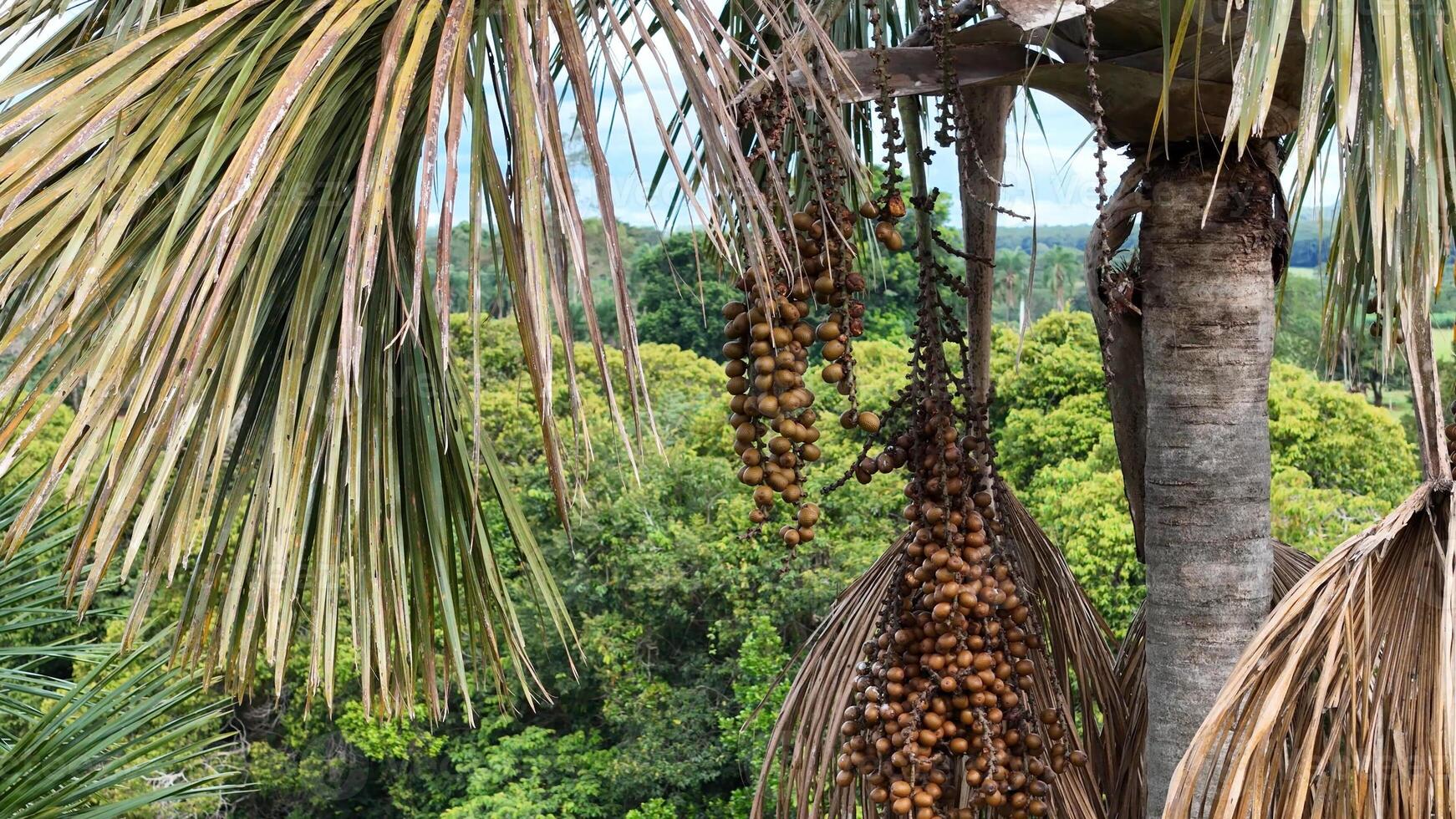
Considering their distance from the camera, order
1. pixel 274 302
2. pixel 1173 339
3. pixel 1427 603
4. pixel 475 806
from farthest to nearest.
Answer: pixel 475 806 → pixel 1173 339 → pixel 274 302 → pixel 1427 603

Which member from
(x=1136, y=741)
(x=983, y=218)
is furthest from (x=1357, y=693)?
(x=983, y=218)

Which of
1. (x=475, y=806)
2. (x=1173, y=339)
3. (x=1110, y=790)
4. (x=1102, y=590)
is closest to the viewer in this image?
(x=1173, y=339)

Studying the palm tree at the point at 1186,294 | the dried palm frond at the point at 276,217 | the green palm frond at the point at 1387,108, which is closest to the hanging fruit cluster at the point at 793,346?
the dried palm frond at the point at 276,217

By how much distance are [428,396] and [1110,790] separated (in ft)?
3.53

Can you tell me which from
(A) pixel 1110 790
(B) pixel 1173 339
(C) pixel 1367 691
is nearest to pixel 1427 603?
(C) pixel 1367 691

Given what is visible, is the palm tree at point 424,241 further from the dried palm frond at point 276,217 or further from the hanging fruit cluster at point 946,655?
the hanging fruit cluster at point 946,655

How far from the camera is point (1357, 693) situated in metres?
0.98

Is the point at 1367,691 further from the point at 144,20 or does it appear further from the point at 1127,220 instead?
the point at 144,20

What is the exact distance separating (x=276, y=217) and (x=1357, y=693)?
953 mm

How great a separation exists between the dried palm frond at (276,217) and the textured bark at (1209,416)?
0.64 meters

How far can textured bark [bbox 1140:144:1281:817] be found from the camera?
1.41 metres

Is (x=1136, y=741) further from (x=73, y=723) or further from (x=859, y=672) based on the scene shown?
(x=73, y=723)

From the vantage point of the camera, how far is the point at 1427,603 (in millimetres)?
1019

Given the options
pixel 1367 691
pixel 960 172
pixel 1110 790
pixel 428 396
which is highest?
pixel 960 172
